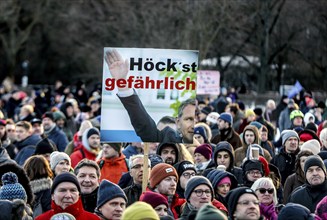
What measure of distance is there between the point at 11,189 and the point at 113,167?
422cm

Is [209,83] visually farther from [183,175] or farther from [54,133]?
[183,175]

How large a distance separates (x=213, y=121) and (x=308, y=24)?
21711mm

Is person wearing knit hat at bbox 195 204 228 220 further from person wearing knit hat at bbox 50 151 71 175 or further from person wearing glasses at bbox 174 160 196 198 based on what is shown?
person wearing knit hat at bbox 50 151 71 175

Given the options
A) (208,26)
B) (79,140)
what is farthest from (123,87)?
(208,26)

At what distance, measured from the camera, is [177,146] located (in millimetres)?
15305

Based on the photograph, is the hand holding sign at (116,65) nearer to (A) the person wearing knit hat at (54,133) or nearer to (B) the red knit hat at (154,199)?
(B) the red knit hat at (154,199)

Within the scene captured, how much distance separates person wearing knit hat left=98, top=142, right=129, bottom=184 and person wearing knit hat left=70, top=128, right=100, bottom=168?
156cm

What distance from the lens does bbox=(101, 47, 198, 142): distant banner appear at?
1273cm

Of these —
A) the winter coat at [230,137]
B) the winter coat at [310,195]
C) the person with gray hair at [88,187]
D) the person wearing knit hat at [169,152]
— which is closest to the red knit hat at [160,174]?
the person with gray hair at [88,187]

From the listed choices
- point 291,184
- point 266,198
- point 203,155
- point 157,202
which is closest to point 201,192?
point 157,202

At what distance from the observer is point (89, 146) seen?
1703 cm

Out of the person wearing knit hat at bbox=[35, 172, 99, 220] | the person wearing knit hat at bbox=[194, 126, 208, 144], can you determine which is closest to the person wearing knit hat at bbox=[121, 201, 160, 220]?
the person wearing knit hat at bbox=[35, 172, 99, 220]

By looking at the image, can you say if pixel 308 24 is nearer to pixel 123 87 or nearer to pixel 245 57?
pixel 245 57

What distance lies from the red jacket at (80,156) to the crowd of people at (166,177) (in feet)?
0.07
